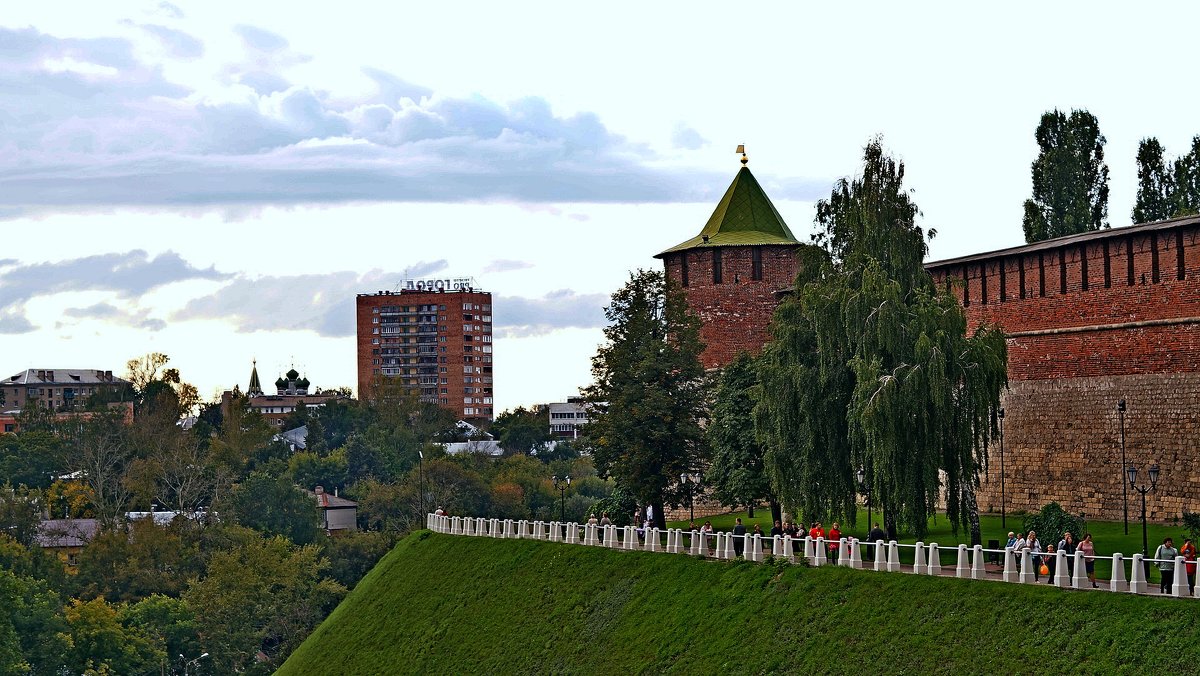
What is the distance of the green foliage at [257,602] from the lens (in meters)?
66.8

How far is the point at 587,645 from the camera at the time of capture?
3331cm

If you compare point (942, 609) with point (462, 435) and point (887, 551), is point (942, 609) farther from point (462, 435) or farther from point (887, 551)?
point (462, 435)

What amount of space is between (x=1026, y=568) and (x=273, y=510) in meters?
64.6

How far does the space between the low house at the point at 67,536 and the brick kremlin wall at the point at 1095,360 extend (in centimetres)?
5106

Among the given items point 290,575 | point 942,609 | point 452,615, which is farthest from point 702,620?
point 290,575

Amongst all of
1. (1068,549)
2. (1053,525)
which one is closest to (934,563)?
(1068,549)

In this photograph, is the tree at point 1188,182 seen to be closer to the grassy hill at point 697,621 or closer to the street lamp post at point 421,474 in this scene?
the grassy hill at point 697,621

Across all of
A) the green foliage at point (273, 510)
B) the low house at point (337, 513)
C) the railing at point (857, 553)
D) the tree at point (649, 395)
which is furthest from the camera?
the low house at point (337, 513)

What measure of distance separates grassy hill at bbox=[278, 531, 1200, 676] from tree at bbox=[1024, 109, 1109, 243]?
20712mm

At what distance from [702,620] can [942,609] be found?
6.21m

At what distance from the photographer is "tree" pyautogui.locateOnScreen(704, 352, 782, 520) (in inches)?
1660

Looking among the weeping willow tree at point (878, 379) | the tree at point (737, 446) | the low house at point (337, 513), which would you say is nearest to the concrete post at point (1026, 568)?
the weeping willow tree at point (878, 379)

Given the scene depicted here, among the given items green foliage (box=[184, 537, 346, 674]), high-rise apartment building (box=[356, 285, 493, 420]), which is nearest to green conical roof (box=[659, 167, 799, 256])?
green foliage (box=[184, 537, 346, 674])

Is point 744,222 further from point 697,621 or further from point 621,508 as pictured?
point 697,621
